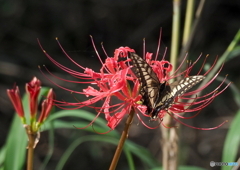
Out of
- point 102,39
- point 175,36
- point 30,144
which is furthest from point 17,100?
point 102,39

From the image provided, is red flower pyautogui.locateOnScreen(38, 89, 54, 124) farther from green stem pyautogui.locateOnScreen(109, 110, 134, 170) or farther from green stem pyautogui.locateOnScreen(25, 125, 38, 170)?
green stem pyautogui.locateOnScreen(109, 110, 134, 170)

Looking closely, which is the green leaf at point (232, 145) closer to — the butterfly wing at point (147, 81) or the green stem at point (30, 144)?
the butterfly wing at point (147, 81)

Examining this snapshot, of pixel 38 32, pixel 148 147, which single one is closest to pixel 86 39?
pixel 38 32

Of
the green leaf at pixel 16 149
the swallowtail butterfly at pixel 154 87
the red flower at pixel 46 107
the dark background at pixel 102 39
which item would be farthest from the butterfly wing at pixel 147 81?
the dark background at pixel 102 39

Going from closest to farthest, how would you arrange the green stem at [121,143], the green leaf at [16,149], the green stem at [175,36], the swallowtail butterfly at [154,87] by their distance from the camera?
the green stem at [121,143], the swallowtail butterfly at [154,87], the green leaf at [16,149], the green stem at [175,36]

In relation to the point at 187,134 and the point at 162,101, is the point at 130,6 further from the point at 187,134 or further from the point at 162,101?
the point at 162,101

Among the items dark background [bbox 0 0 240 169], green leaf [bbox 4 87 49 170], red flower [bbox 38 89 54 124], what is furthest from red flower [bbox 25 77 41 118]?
dark background [bbox 0 0 240 169]

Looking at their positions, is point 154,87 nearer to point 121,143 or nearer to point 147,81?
point 147,81
